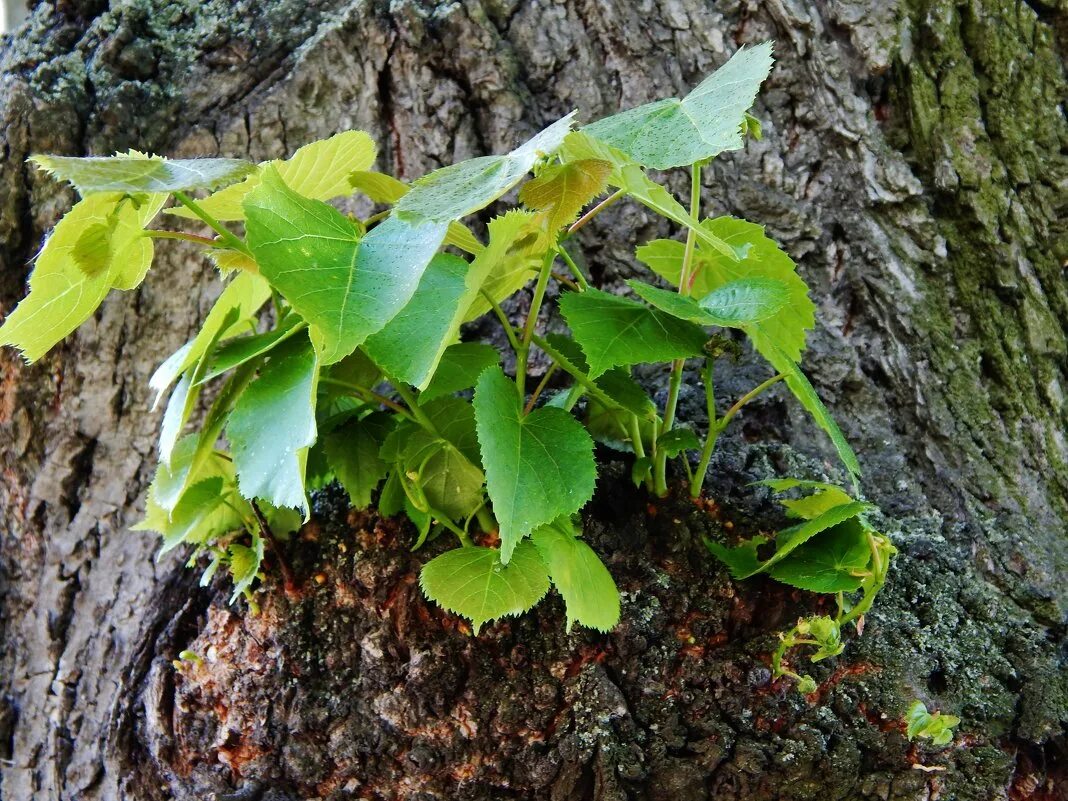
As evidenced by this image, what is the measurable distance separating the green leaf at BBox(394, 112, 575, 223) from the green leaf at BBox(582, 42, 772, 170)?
0.22 feet

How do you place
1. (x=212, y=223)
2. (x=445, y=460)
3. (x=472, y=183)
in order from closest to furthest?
(x=472, y=183) < (x=212, y=223) < (x=445, y=460)

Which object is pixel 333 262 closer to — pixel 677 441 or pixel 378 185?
pixel 378 185

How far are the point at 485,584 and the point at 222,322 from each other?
33 centimetres

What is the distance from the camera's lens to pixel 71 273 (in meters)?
0.67

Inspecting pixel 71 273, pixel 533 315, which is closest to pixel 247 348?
pixel 71 273

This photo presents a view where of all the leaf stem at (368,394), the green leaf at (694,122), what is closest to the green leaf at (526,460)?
the leaf stem at (368,394)

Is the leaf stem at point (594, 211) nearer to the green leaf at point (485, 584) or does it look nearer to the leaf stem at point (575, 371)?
the leaf stem at point (575, 371)

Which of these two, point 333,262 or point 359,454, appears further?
point 359,454

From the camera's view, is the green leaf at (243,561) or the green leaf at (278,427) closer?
the green leaf at (278,427)

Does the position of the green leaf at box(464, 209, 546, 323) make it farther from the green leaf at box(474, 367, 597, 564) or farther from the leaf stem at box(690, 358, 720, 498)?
the leaf stem at box(690, 358, 720, 498)

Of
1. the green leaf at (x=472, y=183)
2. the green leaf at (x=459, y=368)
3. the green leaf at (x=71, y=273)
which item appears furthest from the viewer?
the green leaf at (x=459, y=368)

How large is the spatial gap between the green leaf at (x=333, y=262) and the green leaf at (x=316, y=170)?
0.41 feet

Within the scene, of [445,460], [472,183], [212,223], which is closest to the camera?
[472,183]

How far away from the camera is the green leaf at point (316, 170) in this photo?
2.39 feet
